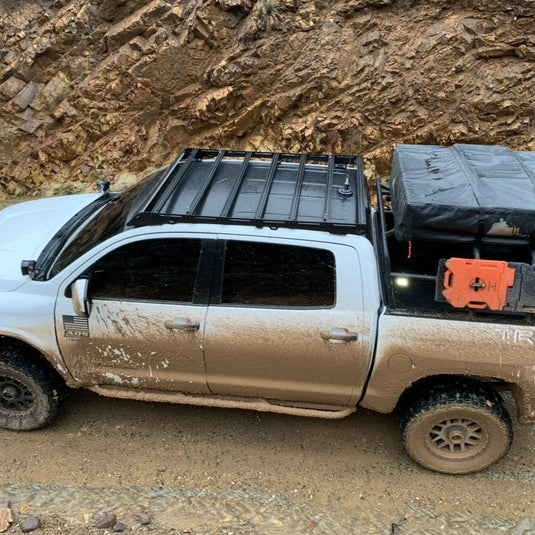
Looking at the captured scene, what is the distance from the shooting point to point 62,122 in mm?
8320

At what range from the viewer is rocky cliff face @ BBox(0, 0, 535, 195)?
25.5ft

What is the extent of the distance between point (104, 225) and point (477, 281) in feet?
8.59

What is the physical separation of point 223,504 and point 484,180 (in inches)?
111

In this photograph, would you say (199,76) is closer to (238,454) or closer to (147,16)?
(147,16)

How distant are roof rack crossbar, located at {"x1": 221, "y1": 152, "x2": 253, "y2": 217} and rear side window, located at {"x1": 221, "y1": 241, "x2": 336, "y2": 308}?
26 cm

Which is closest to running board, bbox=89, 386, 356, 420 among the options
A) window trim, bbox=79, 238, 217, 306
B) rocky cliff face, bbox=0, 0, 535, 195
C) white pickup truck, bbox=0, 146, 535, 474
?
white pickup truck, bbox=0, 146, 535, 474

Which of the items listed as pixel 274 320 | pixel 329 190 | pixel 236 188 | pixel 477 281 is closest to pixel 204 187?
pixel 236 188

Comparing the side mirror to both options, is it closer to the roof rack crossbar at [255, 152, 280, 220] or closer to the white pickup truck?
the white pickup truck

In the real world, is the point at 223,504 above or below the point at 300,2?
below

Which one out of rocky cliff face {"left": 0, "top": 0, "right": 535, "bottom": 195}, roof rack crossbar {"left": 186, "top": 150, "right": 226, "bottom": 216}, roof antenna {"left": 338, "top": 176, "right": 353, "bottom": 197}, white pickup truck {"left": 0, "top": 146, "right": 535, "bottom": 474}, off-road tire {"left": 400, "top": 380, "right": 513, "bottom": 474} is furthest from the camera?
rocky cliff face {"left": 0, "top": 0, "right": 535, "bottom": 195}

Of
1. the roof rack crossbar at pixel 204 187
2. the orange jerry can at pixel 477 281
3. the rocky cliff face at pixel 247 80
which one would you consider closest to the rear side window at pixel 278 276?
the roof rack crossbar at pixel 204 187

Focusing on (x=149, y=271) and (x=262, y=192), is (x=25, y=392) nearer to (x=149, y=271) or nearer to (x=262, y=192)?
(x=149, y=271)

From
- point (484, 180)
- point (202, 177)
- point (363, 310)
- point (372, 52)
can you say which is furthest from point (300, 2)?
point (363, 310)

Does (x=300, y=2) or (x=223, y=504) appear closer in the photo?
(x=223, y=504)
